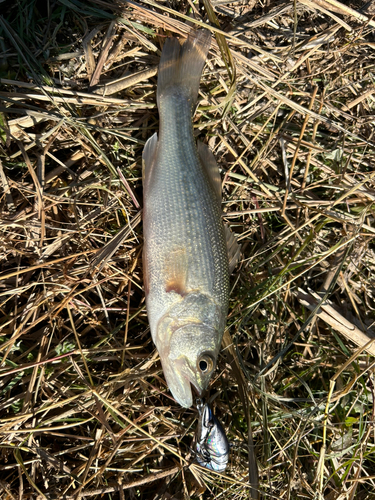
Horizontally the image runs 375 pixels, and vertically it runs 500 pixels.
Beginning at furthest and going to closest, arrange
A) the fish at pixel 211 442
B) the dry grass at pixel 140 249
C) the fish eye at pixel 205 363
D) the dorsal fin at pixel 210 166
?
the dorsal fin at pixel 210 166 < the dry grass at pixel 140 249 < the fish at pixel 211 442 < the fish eye at pixel 205 363

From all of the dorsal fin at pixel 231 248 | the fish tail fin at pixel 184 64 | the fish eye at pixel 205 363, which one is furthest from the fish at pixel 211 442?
the fish tail fin at pixel 184 64

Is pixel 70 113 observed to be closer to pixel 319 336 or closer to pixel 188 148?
pixel 188 148

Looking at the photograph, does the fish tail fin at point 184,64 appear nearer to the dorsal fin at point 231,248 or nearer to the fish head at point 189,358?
the dorsal fin at point 231,248

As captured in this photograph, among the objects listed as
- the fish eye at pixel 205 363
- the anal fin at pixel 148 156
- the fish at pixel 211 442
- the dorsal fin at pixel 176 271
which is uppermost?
the anal fin at pixel 148 156

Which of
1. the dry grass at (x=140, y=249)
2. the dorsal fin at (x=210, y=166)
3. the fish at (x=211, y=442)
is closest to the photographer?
the fish at (x=211, y=442)

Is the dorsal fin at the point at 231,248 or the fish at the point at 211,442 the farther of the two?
the dorsal fin at the point at 231,248

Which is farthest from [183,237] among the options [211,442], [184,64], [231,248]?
[211,442]

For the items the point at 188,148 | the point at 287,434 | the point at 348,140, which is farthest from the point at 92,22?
the point at 287,434

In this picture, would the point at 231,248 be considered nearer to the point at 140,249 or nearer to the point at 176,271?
the point at 176,271
